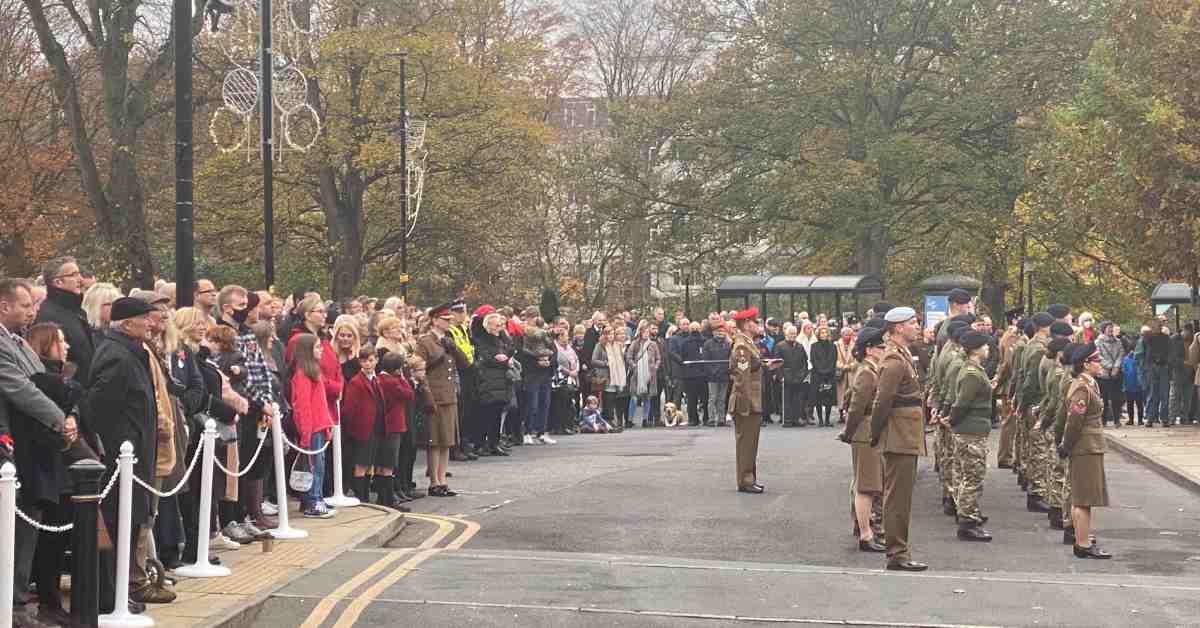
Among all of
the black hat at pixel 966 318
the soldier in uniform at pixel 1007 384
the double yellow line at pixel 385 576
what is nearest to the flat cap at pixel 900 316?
the black hat at pixel 966 318

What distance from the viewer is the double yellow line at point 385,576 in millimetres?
10641

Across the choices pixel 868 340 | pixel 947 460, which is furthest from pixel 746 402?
pixel 868 340

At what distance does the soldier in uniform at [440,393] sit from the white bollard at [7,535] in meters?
9.32

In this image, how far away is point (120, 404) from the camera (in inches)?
416

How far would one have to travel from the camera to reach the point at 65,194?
1844 inches

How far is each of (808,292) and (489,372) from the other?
73.1ft

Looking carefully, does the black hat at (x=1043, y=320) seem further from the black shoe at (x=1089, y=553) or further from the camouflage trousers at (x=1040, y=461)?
the black shoe at (x=1089, y=553)

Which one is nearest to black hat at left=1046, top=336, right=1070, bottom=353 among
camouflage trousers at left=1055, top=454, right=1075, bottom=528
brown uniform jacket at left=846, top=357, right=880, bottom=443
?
camouflage trousers at left=1055, top=454, right=1075, bottom=528

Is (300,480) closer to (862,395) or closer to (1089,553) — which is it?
(862,395)

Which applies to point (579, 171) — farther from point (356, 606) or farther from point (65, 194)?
point (356, 606)

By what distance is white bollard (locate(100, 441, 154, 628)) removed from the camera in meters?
9.94

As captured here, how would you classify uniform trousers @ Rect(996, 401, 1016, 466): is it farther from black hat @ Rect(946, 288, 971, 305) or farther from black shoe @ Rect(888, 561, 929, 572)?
black shoe @ Rect(888, 561, 929, 572)

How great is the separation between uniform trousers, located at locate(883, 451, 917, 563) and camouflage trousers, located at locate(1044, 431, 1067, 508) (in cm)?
322

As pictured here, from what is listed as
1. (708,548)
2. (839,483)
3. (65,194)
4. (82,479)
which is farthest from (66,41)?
(82,479)
